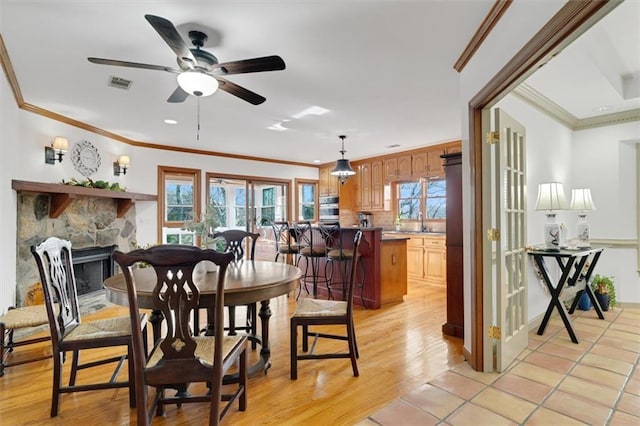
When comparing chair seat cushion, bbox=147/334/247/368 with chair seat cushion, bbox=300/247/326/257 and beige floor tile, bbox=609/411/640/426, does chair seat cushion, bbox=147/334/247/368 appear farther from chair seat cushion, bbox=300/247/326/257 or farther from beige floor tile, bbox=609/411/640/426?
chair seat cushion, bbox=300/247/326/257

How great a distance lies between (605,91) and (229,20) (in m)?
3.73

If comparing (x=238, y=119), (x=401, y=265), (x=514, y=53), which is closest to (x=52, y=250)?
(x=238, y=119)

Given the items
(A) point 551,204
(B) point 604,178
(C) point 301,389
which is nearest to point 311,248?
(C) point 301,389

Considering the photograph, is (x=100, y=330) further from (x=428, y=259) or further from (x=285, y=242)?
(x=428, y=259)

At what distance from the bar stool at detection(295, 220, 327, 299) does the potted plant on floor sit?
11.0 ft

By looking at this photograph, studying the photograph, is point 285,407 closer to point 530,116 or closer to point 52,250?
point 52,250

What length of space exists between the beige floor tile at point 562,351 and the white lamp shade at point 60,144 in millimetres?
5559

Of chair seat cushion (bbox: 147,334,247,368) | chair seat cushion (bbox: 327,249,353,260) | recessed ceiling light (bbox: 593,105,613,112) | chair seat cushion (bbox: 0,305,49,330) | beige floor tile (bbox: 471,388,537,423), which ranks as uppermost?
recessed ceiling light (bbox: 593,105,613,112)

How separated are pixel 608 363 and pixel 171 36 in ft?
12.9

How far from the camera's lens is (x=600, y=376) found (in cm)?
241

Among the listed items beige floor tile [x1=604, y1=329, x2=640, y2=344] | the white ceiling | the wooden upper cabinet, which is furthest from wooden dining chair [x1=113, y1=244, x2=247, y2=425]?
the wooden upper cabinet

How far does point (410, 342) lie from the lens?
3068 mm

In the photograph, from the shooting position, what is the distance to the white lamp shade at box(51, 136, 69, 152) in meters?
3.90

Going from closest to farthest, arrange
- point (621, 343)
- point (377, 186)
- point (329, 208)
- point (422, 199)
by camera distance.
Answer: point (621, 343)
point (422, 199)
point (377, 186)
point (329, 208)
